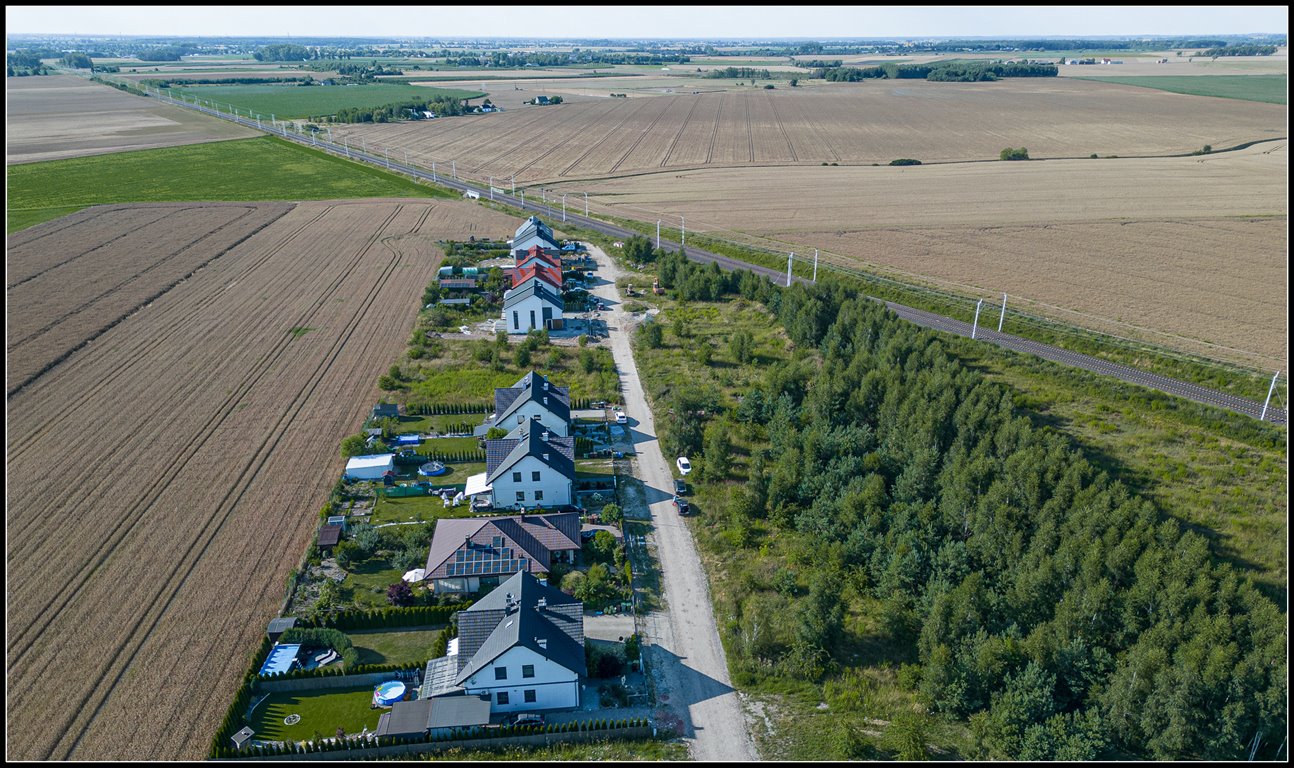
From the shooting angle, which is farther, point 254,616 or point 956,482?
point 956,482

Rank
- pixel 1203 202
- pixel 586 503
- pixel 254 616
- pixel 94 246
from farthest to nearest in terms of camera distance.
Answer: pixel 1203 202
pixel 94 246
pixel 586 503
pixel 254 616

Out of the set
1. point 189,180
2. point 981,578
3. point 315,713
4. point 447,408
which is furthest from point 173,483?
point 189,180

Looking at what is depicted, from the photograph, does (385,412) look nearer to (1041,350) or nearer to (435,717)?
(435,717)

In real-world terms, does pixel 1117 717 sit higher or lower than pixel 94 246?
lower

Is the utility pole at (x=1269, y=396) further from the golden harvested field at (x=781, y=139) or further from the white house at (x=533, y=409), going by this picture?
the golden harvested field at (x=781, y=139)

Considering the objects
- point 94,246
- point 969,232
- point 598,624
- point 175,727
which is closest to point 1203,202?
point 969,232

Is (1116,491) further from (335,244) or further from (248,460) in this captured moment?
(335,244)

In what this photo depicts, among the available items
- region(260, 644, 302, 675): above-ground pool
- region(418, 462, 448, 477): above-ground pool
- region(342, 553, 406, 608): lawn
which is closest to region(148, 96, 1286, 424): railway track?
region(418, 462, 448, 477): above-ground pool
